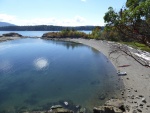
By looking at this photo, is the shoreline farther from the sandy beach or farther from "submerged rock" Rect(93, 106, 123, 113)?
A: "submerged rock" Rect(93, 106, 123, 113)

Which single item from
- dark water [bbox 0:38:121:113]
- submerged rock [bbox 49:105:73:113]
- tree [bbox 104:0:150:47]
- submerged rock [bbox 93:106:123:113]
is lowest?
dark water [bbox 0:38:121:113]

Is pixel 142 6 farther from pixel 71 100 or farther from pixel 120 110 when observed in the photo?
pixel 71 100

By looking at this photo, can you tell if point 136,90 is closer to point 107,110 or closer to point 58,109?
point 107,110

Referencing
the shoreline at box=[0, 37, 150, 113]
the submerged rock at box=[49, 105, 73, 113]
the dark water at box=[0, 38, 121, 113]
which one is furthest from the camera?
the dark water at box=[0, 38, 121, 113]

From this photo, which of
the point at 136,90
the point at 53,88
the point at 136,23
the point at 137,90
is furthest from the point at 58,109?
the point at 136,23

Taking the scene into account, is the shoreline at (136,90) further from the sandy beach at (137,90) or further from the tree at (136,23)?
the tree at (136,23)

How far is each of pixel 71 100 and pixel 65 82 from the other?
12695mm

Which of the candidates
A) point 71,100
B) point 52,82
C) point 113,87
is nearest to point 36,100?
point 71,100

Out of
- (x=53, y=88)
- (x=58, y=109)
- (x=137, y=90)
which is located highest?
(x=137, y=90)

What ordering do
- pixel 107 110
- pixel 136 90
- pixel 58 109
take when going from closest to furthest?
pixel 107 110
pixel 58 109
pixel 136 90

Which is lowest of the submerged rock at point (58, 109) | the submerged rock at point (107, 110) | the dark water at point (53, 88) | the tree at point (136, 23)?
the dark water at point (53, 88)

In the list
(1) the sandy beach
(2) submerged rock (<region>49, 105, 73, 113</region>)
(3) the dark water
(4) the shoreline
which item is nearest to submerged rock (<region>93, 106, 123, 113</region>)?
(4) the shoreline

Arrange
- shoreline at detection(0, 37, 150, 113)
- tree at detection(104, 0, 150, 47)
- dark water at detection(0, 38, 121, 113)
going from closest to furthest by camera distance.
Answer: tree at detection(104, 0, 150, 47), shoreline at detection(0, 37, 150, 113), dark water at detection(0, 38, 121, 113)

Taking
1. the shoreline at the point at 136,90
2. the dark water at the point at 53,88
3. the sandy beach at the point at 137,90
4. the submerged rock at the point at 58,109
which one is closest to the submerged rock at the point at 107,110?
the shoreline at the point at 136,90
